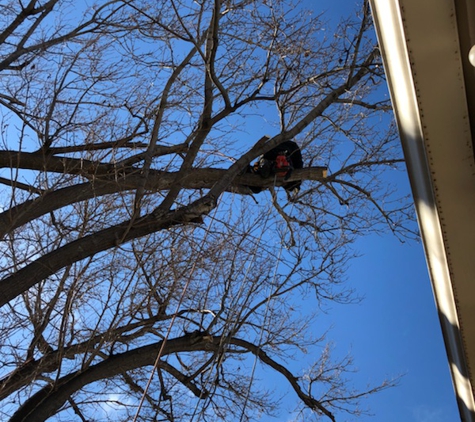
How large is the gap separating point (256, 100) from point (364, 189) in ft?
8.16

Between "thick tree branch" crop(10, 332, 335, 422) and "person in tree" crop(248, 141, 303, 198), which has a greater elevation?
"person in tree" crop(248, 141, 303, 198)

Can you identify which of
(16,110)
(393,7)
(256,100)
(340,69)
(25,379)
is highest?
(340,69)

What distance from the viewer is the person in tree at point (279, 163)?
6883 millimetres

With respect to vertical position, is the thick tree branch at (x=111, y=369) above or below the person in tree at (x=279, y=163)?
below

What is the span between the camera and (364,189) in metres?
7.95

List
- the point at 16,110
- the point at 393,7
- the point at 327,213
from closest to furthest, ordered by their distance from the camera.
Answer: the point at 393,7 → the point at 16,110 → the point at 327,213

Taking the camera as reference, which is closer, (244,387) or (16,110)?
(16,110)

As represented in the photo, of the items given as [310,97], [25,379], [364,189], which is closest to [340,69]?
[310,97]

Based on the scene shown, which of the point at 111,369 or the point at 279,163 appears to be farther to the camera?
the point at 279,163

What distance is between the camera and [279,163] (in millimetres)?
6863

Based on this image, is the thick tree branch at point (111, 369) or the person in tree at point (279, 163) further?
the person in tree at point (279, 163)

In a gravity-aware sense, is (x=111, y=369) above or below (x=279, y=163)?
below

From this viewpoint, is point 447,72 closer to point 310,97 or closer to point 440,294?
point 440,294

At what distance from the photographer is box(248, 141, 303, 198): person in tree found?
6883 mm
